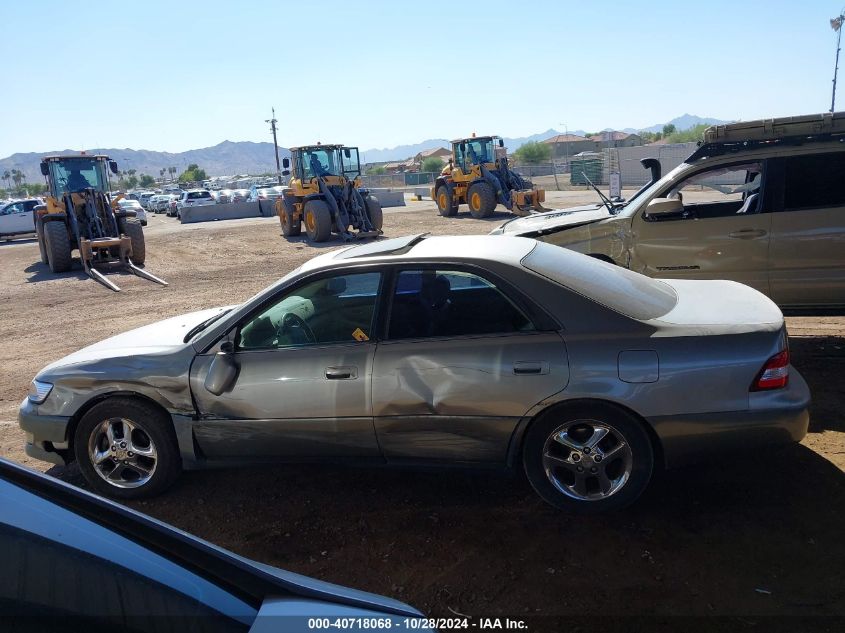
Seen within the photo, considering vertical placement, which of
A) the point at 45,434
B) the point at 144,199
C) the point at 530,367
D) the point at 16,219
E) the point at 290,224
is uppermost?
the point at 144,199

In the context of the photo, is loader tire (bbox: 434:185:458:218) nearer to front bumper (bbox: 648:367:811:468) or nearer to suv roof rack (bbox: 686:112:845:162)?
suv roof rack (bbox: 686:112:845:162)

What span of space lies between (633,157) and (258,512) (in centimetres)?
3927

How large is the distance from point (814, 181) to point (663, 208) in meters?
1.28

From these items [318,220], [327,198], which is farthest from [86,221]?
[327,198]

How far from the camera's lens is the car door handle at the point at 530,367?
12.1 ft

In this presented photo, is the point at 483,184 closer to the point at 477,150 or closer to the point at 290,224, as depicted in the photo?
the point at 477,150

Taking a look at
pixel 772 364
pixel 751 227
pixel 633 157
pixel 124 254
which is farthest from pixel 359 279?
pixel 633 157

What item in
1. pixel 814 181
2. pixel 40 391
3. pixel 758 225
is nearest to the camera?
pixel 40 391

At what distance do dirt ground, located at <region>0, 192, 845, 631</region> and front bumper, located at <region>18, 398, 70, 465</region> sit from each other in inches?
15.2

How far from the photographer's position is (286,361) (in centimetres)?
402

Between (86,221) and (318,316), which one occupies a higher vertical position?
(86,221)

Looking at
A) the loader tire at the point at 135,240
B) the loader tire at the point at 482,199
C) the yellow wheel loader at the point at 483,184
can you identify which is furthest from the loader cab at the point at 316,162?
the loader tire at the point at 135,240

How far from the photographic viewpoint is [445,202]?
26609 millimetres

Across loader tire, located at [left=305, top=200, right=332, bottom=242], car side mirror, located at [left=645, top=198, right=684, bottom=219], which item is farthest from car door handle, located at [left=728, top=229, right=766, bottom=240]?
loader tire, located at [left=305, top=200, right=332, bottom=242]
